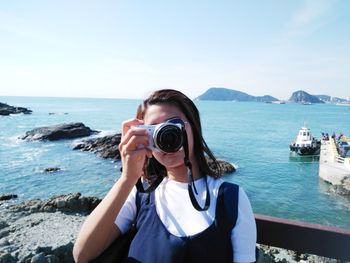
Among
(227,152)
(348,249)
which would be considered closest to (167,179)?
(348,249)

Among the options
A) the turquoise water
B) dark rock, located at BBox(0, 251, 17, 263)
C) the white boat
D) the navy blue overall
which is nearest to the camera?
the navy blue overall

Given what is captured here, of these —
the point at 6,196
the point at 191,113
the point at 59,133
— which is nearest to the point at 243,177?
the point at 6,196

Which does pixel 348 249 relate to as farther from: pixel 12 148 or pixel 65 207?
pixel 12 148

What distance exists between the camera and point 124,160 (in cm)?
179

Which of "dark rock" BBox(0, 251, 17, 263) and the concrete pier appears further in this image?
the concrete pier

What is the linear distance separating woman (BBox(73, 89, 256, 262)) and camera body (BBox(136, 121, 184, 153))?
0.8 inches

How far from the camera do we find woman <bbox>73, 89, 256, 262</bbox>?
1.63 metres

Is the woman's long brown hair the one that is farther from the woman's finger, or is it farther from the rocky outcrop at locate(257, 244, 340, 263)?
the rocky outcrop at locate(257, 244, 340, 263)

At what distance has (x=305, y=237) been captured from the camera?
6.81 ft

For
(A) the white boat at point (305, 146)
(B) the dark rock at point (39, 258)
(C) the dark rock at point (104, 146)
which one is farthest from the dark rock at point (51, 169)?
(A) the white boat at point (305, 146)

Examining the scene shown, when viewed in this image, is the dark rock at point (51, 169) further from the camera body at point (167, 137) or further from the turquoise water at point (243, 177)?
the camera body at point (167, 137)

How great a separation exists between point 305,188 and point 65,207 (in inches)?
763

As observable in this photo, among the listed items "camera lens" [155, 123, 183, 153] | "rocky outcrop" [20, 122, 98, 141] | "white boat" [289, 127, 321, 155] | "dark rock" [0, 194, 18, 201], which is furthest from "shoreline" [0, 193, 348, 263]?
"rocky outcrop" [20, 122, 98, 141]

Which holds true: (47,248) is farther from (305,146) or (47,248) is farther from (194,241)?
(305,146)
